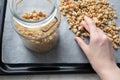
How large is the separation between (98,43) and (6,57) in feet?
0.77

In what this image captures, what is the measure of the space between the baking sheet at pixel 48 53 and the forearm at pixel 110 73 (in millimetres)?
46

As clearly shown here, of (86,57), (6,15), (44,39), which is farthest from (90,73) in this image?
(6,15)

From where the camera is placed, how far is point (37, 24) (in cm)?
59

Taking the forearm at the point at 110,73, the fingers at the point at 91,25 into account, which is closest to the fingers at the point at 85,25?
the fingers at the point at 91,25

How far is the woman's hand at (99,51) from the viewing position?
0.64 meters

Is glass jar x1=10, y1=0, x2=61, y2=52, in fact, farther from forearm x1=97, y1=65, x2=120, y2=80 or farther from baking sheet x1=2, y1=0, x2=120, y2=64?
forearm x1=97, y1=65, x2=120, y2=80

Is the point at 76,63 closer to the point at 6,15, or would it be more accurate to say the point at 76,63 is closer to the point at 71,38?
the point at 71,38

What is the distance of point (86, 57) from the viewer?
68 centimetres

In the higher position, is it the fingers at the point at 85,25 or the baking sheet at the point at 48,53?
the fingers at the point at 85,25

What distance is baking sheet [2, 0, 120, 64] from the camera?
677 millimetres

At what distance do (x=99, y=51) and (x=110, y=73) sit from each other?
60mm

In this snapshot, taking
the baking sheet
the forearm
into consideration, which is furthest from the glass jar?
the forearm

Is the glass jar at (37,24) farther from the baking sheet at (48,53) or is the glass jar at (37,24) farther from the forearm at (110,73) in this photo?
the forearm at (110,73)

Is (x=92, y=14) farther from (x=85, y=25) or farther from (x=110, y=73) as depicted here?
(x=110, y=73)
